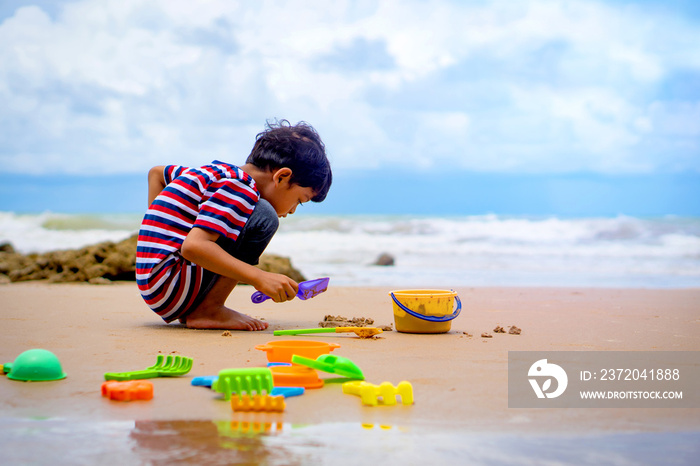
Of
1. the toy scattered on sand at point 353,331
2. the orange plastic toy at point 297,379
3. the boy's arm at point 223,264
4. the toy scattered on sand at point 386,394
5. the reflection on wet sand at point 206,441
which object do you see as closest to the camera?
the reflection on wet sand at point 206,441

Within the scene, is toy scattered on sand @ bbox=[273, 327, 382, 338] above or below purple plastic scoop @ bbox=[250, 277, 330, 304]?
below

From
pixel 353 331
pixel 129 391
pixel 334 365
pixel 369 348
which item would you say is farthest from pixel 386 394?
pixel 353 331

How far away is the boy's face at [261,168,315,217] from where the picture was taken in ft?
11.0

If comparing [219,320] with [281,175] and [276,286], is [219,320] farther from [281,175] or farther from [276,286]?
[281,175]

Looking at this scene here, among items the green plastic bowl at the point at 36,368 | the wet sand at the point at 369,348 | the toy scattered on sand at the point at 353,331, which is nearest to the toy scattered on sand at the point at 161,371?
the wet sand at the point at 369,348

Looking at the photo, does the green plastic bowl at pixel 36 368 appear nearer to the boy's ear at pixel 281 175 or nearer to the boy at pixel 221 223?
the boy at pixel 221 223

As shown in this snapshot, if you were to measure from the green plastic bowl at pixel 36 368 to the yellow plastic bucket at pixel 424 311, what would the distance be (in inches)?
63.6

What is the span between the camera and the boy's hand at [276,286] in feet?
10.1

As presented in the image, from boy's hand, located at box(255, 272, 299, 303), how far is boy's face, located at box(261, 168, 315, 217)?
0.45 m

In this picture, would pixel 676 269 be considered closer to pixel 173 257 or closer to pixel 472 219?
pixel 173 257

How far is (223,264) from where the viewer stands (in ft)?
9.93

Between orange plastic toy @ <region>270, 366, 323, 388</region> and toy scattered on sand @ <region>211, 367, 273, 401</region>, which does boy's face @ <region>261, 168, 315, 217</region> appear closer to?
orange plastic toy @ <region>270, 366, 323, 388</region>

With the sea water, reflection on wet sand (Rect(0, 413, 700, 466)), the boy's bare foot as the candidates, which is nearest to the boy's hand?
the boy's bare foot

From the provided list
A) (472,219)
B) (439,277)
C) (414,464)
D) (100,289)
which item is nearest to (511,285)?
(439,277)
